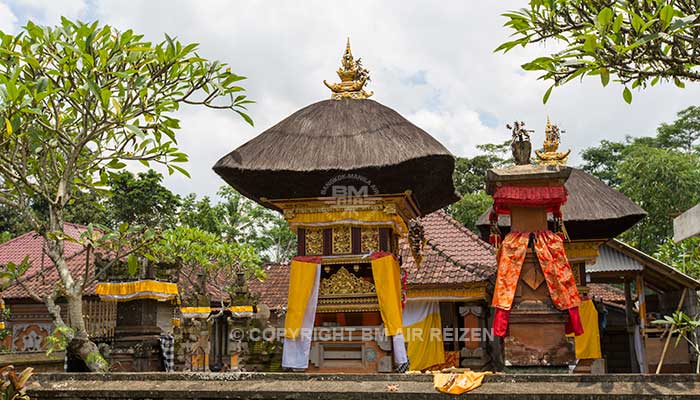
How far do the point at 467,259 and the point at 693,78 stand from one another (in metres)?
8.73

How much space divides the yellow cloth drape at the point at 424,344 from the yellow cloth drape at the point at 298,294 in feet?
12.3

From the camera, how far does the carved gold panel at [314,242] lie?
8.95 metres

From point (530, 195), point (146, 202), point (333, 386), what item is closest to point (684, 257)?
point (530, 195)

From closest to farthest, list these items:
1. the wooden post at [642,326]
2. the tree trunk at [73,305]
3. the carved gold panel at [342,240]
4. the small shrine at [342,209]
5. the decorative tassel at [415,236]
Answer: the tree trunk at [73,305] → the small shrine at [342,209] → the carved gold panel at [342,240] → the decorative tassel at [415,236] → the wooden post at [642,326]

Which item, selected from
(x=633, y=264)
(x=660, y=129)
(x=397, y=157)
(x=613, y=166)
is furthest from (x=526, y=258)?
(x=613, y=166)

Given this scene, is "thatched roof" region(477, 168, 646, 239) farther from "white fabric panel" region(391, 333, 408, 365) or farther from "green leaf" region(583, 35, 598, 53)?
"green leaf" region(583, 35, 598, 53)

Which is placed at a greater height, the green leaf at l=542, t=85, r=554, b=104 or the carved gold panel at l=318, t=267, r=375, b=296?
the green leaf at l=542, t=85, r=554, b=104

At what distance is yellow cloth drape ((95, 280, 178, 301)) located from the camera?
8.66 m

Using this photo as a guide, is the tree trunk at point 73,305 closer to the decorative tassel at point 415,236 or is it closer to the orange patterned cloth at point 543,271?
the orange patterned cloth at point 543,271

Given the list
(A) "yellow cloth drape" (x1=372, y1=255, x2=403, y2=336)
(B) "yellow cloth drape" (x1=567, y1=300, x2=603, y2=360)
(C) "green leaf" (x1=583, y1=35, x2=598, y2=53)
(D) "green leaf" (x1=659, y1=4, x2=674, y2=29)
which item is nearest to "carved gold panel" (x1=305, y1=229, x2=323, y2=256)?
(A) "yellow cloth drape" (x1=372, y1=255, x2=403, y2=336)

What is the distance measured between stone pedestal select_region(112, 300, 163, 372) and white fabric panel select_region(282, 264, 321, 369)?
6.38ft

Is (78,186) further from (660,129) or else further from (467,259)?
(660,129)

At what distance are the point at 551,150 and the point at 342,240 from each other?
18.6ft

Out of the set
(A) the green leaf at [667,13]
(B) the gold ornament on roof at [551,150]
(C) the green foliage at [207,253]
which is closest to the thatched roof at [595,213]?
(B) the gold ornament on roof at [551,150]
